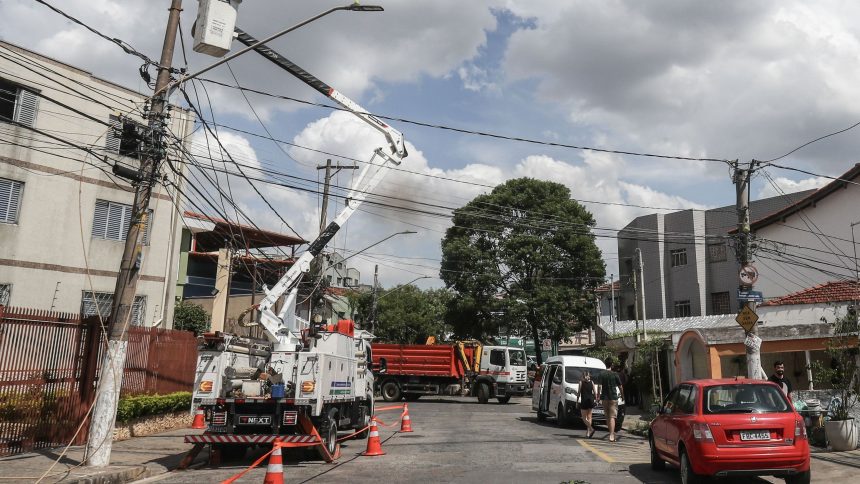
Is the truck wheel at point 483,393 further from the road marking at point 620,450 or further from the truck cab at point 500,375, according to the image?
the road marking at point 620,450

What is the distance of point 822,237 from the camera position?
2922 cm

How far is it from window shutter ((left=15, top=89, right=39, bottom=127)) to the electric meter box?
14777 mm

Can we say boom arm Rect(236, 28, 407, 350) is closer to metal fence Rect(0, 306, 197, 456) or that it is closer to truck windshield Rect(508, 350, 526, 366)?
metal fence Rect(0, 306, 197, 456)

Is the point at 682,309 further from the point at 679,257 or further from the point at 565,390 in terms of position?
the point at 565,390

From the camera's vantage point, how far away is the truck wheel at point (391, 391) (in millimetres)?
30891

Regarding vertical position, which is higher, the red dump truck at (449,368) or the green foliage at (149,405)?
the red dump truck at (449,368)

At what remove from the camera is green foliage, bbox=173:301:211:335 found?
31.9 m

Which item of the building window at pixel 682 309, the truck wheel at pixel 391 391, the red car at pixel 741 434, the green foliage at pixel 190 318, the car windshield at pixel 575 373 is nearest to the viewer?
the red car at pixel 741 434

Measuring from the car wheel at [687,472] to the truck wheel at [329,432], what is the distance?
6.05m

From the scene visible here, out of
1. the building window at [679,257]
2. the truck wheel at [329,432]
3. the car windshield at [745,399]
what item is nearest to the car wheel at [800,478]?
the car windshield at [745,399]

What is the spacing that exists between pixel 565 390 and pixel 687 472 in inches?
397

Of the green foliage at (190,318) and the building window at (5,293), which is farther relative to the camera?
the green foliage at (190,318)

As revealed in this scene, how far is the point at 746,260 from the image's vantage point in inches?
634

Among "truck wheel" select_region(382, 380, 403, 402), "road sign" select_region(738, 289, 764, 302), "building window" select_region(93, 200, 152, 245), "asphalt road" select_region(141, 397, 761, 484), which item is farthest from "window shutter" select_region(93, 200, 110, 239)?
"road sign" select_region(738, 289, 764, 302)
